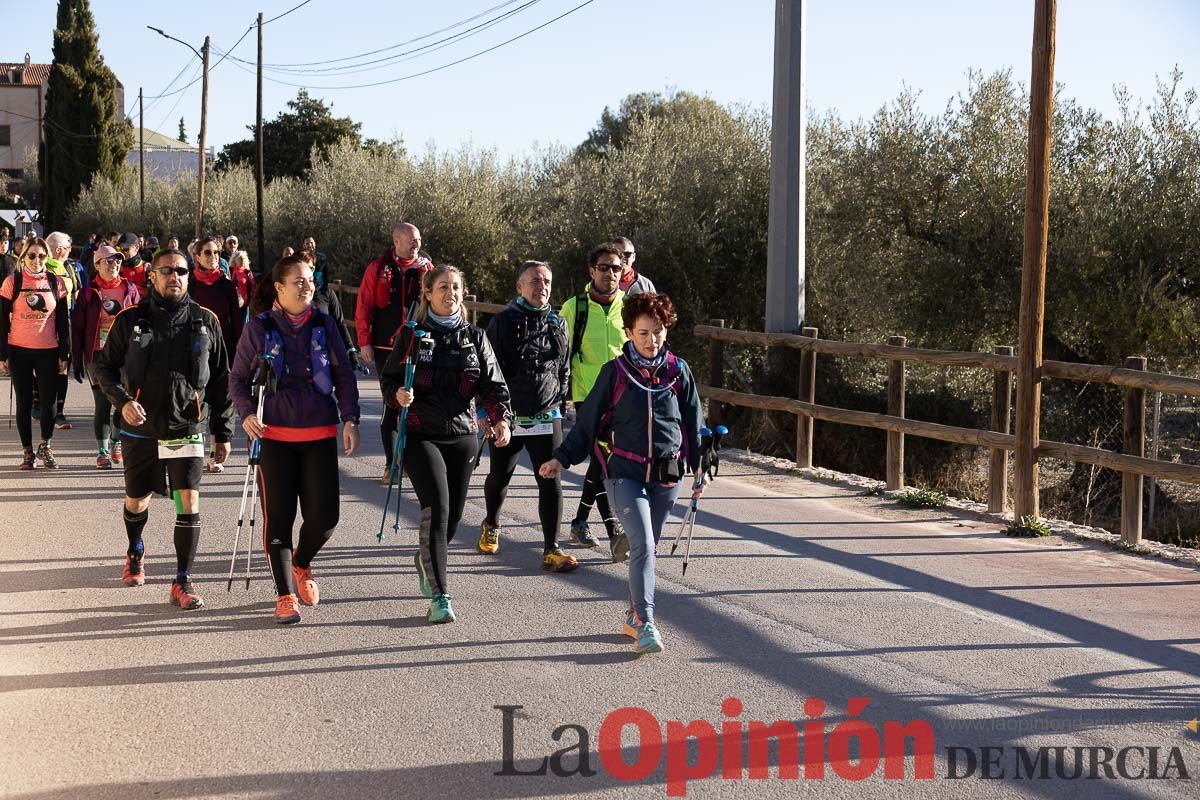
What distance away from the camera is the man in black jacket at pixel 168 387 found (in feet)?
22.7

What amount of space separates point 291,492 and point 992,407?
6.29 m

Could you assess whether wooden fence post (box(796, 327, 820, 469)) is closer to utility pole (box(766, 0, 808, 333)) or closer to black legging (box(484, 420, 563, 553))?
utility pole (box(766, 0, 808, 333))

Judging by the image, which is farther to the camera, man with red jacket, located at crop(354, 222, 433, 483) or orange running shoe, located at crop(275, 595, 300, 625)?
man with red jacket, located at crop(354, 222, 433, 483)

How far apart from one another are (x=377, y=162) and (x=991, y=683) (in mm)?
31381

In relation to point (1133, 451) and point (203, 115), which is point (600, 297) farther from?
point (203, 115)

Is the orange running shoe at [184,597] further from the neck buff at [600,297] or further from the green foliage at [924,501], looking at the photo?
the green foliage at [924,501]

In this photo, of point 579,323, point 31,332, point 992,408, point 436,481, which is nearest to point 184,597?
point 436,481

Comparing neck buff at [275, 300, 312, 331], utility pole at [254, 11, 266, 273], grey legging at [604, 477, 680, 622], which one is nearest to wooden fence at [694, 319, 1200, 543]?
grey legging at [604, 477, 680, 622]

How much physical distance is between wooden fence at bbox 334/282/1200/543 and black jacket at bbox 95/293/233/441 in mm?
5949

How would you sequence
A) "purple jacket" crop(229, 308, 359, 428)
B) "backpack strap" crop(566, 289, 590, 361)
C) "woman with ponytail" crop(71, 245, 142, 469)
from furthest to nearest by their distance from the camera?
"woman with ponytail" crop(71, 245, 142, 469)
"backpack strap" crop(566, 289, 590, 361)
"purple jacket" crop(229, 308, 359, 428)

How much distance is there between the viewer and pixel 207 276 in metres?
10.9

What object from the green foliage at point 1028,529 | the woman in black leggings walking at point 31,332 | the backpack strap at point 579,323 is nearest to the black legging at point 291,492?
the backpack strap at point 579,323

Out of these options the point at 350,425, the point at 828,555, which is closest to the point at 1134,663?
the point at 828,555

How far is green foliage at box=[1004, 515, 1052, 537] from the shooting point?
372 inches
